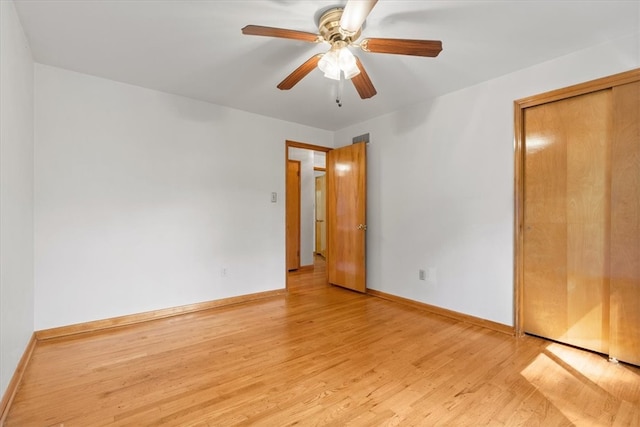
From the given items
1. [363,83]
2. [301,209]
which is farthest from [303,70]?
[301,209]

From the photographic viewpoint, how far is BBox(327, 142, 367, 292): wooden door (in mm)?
4020

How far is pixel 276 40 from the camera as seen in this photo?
7.15 ft

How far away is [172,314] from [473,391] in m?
2.94

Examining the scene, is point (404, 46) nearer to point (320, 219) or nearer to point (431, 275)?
point (431, 275)

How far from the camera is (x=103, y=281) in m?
Answer: 2.80

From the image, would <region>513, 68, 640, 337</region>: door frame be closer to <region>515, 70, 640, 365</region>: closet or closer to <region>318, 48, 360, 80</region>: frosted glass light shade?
<region>515, 70, 640, 365</region>: closet

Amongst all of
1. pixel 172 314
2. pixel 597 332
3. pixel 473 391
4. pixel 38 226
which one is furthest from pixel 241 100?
pixel 597 332

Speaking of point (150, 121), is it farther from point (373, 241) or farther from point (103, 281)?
point (373, 241)

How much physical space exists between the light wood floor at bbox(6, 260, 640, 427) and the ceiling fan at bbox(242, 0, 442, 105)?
2131 mm

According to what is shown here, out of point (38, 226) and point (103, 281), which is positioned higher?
point (38, 226)

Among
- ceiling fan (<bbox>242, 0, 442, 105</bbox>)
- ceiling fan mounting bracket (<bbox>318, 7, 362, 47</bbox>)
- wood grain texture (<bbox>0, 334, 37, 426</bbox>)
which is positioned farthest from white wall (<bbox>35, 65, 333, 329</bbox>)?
ceiling fan mounting bracket (<bbox>318, 7, 362, 47</bbox>)

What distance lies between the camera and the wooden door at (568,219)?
2.27 metres

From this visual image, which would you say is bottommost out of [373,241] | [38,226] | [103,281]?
[103,281]

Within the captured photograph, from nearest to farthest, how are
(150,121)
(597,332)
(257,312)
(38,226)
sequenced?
(597,332) → (38,226) → (150,121) → (257,312)
